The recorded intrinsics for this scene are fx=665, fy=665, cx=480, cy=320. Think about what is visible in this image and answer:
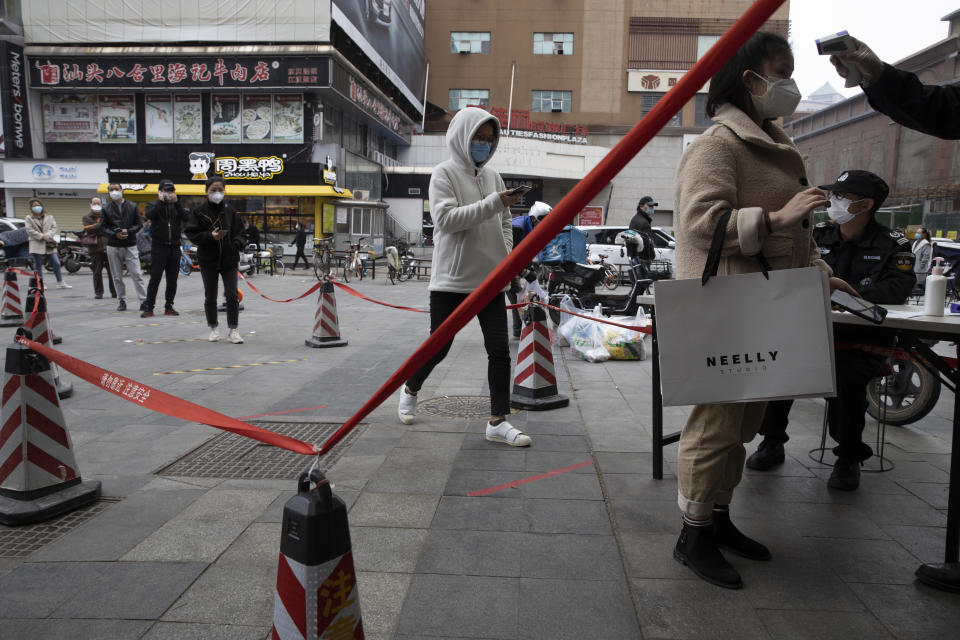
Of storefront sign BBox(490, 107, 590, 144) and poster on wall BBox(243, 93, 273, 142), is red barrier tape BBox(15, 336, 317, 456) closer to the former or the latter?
poster on wall BBox(243, 93, 273, 142)

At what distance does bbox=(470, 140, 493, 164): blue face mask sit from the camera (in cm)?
430

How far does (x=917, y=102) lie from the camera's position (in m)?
2.48

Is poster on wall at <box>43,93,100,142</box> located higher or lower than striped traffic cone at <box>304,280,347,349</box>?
higher

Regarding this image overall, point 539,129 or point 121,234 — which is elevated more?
point 539,129

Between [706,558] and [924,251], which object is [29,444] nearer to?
[706,558]

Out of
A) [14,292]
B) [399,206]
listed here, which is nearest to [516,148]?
[399,206]

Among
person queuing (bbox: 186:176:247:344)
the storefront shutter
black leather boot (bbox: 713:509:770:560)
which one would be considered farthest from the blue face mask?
the storefront shutter

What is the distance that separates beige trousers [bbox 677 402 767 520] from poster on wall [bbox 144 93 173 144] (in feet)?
100

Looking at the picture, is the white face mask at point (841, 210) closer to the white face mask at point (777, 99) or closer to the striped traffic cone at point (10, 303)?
the white face mask at point (777, 99)

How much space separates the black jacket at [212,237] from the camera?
7957 mm

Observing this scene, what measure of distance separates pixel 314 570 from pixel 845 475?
3176mm

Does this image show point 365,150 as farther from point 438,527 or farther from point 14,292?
point 438,527

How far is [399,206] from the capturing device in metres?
39.0

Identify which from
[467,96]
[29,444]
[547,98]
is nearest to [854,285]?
[29,444]
